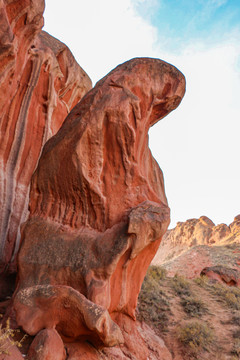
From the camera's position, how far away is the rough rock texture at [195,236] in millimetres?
35125

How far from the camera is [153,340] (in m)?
5.70

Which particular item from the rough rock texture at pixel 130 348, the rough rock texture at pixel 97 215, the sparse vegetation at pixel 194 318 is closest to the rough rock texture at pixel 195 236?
the sparse vegetation at pixel 194 318

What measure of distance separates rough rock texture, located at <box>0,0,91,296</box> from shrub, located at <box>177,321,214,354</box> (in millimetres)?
3996

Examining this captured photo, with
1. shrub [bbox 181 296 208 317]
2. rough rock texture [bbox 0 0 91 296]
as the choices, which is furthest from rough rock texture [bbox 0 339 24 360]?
shrub [bbox 181 296 208 317]

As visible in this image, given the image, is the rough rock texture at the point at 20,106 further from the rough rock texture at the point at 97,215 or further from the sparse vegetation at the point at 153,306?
the sparse vegetation at the point at 153,306

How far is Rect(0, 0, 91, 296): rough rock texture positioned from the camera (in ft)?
20.5

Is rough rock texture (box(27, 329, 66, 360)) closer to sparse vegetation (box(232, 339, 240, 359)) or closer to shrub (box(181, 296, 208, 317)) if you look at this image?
sparse vegetation (box(232, 339, 240, 359))

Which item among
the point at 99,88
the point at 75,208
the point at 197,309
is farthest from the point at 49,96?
the point at 197,309

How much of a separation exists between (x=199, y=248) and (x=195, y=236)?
17.3m

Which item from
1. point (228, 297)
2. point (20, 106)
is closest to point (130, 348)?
point (228, 297)

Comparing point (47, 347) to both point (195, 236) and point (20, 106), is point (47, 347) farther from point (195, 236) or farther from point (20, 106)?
point (195, 236)

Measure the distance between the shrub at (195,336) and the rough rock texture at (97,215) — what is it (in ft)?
5.54

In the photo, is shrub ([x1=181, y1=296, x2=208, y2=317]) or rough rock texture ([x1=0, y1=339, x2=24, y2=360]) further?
shrub ([x1=181, y1=296, x2=208, y2=317])

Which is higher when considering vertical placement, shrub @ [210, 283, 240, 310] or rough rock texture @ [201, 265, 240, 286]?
rough rock texture @ [201, 265, 240, 286]
